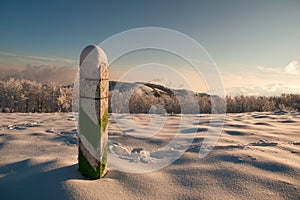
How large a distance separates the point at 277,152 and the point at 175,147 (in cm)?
148

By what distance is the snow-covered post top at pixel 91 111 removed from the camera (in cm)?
197

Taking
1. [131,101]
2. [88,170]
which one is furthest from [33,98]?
[88,170]

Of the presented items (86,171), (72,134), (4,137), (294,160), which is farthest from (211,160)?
(4,137)

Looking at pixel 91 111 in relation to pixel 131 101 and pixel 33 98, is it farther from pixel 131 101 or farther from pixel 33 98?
pixel 33 98

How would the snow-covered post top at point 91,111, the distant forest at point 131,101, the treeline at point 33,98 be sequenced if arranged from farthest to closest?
1. the treeline at point 33,98
2. the distant forest at point 131,101
3. the snow-covered post top at point 91,111

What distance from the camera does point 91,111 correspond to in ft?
6.52

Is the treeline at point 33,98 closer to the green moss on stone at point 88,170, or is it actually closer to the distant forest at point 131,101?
the distant forest at point 131,101

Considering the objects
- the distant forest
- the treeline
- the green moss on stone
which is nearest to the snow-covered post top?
the green moss on stone

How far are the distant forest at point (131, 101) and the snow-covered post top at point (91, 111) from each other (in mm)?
9243

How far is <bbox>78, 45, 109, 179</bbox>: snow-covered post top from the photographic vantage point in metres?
1.97

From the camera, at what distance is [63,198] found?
1617mm

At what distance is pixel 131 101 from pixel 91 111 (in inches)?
411

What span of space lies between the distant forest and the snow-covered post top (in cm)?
924

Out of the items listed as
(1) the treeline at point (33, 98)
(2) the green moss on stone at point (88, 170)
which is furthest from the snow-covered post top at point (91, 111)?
(1) the treeline at point (33, 98)
